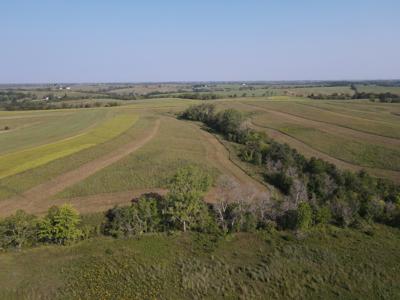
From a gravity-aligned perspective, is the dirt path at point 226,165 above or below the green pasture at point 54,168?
below

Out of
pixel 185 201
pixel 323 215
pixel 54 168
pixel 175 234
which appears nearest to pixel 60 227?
pixel 175 234

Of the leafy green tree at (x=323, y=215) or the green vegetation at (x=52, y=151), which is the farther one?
the green vegetation at (x=52, y=151)

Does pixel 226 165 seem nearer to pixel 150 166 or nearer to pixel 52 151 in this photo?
pixel 150 166

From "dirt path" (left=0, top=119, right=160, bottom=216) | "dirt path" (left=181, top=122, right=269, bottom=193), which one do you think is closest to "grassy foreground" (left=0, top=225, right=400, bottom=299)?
"dirt path" (left=0, top=119, right=160, bottom=216)

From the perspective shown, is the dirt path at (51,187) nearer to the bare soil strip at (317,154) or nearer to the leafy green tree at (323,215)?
the leafy green tree at (323,215)

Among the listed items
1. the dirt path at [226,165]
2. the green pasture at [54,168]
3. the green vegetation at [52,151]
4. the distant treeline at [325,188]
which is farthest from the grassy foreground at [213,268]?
the green vegetation at [52,151]
